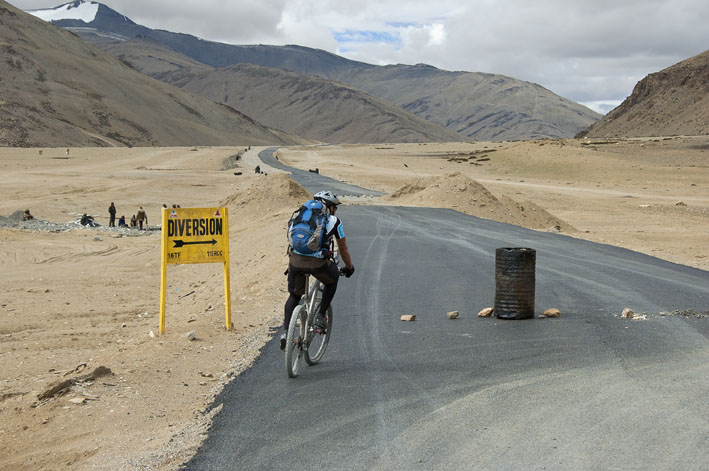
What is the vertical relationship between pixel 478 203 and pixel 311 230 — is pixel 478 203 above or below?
below

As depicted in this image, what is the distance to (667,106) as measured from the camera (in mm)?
133750

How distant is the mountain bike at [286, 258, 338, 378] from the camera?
753cm

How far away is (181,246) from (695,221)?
28.7 m

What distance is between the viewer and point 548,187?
54.2 metres

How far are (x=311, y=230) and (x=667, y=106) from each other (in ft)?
454

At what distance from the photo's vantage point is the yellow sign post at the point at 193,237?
32.4 feet

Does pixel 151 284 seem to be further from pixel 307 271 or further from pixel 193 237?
pixel 307 271

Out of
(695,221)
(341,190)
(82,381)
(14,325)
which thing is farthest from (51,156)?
(82,381)

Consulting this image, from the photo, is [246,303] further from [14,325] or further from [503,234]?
[503,234]

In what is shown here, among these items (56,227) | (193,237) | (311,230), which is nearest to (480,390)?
(311,230)

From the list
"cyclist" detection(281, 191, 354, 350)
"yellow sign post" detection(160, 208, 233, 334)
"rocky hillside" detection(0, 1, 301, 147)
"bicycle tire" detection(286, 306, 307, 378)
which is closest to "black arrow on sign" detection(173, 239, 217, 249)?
"yellow sign post" detection(160, 208, 233, 334)

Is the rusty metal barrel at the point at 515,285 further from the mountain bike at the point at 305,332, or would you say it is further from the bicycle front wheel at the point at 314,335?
the mountain bike at the point at 305,332

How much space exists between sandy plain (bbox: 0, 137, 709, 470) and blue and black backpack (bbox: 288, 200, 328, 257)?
59.3 inches

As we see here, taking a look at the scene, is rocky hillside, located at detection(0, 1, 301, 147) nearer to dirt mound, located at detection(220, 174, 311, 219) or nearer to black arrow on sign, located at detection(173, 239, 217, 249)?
dirt mound, located at detection(220, 174, 311, 219)
